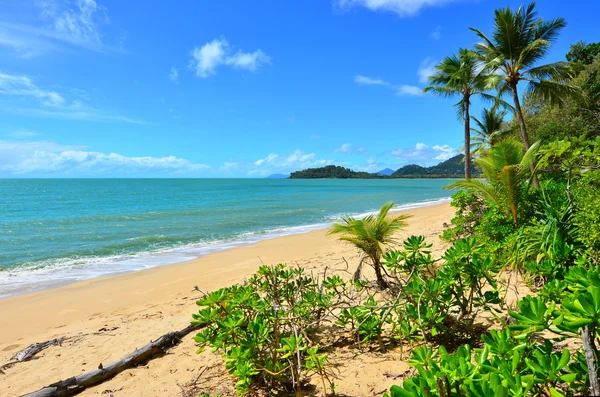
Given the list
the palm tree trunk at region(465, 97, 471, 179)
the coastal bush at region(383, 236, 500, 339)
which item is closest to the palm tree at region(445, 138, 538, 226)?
the coastal bush at region(383, 236, 500, 339)

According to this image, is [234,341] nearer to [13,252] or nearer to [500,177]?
[500,177]

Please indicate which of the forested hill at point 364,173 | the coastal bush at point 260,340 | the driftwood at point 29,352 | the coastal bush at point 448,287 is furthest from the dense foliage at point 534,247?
the forested hill at point 364,173

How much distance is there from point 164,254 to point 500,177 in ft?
36.4

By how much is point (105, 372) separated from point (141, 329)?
5.59 feet

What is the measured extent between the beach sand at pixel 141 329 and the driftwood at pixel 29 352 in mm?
114

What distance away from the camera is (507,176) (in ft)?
17.6

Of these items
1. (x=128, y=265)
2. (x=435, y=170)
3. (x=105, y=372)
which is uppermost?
Answer: (x=435, y=170)

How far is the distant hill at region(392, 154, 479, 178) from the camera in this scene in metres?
159

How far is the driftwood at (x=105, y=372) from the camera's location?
3191mm

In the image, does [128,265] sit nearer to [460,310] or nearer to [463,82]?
[460,310]

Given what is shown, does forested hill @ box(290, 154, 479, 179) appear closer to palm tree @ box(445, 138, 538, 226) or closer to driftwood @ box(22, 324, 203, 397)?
palm tree @ box(445, 138, 538, 226)

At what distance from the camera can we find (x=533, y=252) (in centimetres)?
452

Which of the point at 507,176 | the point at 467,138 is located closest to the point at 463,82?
the point at 467,138

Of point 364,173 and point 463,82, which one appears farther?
point 364,173
